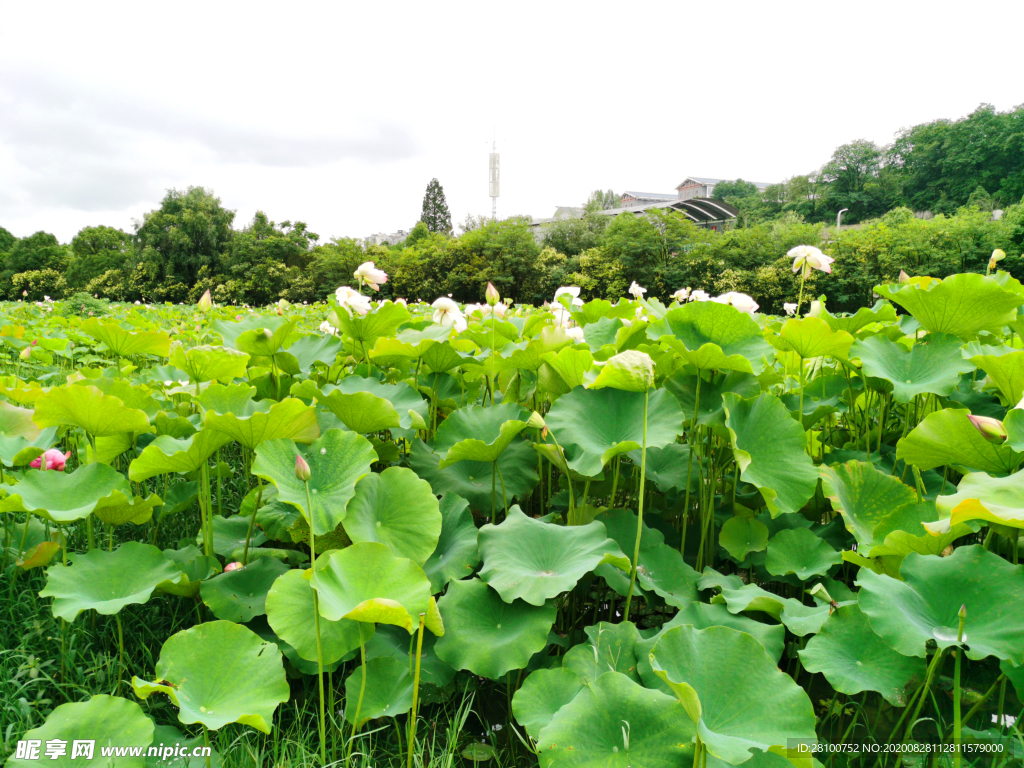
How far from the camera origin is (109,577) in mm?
1103

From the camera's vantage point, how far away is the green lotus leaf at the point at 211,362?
142 cm

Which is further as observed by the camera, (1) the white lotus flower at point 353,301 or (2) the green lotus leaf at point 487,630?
(1) the white lotus flower at point 353,301

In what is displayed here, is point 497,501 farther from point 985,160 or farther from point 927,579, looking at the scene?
point 985,160

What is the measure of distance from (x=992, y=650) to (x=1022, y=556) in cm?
57

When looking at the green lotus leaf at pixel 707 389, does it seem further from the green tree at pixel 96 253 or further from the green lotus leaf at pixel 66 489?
the green tree at pixel 96 253

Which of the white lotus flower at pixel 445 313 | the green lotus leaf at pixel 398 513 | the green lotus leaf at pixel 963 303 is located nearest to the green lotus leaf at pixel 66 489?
the green lotus leaf at pixel 398 513

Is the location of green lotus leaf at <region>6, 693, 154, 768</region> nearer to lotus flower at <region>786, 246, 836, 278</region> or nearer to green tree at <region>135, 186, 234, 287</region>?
lotus flower at <region>786, 246, 836, 278</region>

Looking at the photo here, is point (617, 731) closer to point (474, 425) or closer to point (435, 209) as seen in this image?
point (474, 425)

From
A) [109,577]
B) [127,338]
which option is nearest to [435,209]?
[127,338]

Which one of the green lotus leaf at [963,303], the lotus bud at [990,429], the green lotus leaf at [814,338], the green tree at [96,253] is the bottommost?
the lotus bud at [990,429]

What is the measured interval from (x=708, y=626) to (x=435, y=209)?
4231 cm

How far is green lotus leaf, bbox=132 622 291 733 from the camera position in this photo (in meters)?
0.87

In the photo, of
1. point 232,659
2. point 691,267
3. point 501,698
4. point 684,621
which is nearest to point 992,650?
→ point 684,621

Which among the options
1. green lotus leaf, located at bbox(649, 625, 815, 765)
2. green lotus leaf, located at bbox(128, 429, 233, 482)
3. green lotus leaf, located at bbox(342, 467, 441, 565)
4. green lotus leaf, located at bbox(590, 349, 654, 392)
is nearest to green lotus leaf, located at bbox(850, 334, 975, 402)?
green lotus leaf, located at bbox(590, 349, 654, 392)
